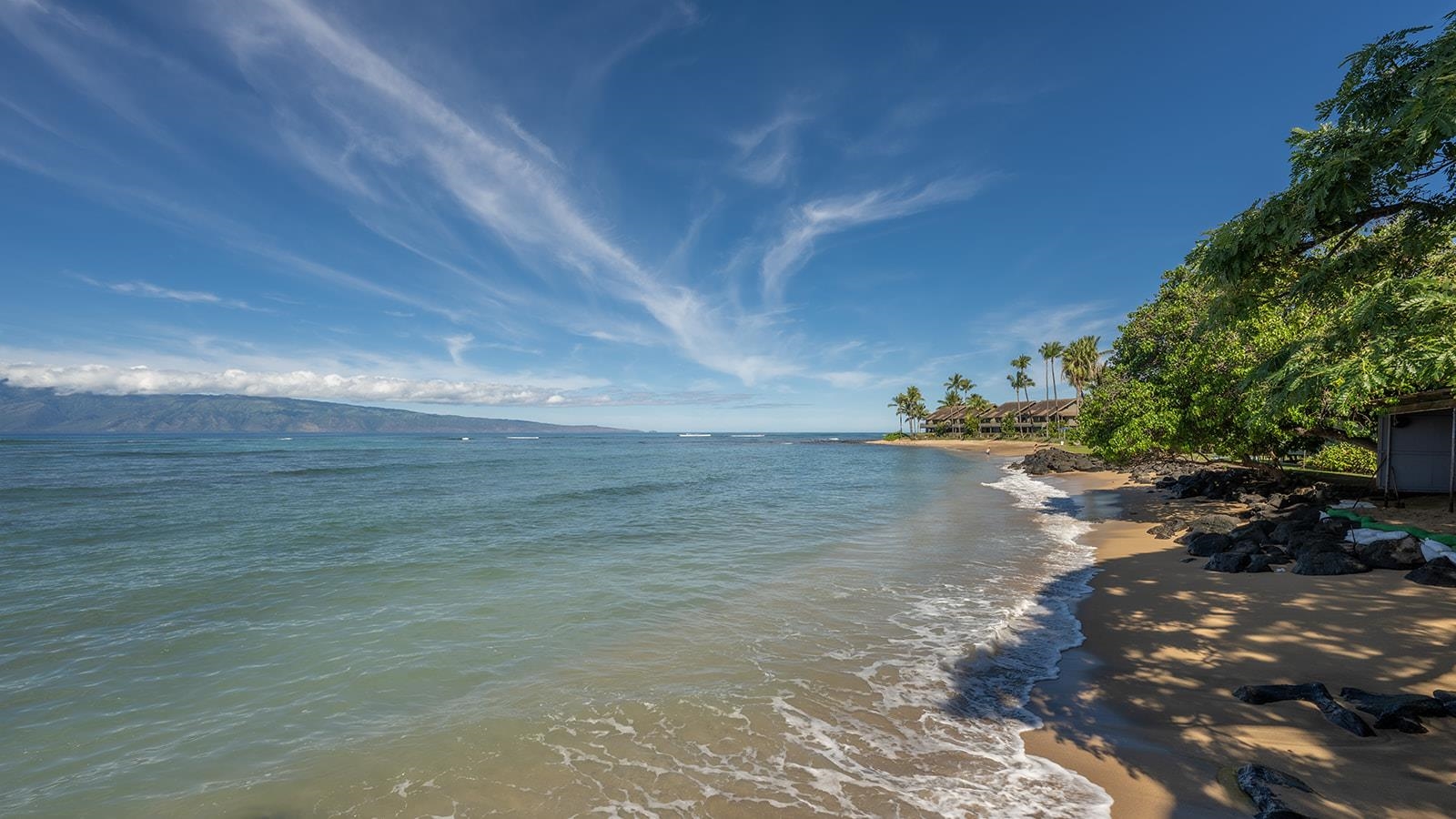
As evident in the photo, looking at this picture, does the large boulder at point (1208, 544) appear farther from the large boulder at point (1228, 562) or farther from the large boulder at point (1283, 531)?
the large boulder at point (1228, 562)

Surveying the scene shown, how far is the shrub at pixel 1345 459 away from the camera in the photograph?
83.1 ft

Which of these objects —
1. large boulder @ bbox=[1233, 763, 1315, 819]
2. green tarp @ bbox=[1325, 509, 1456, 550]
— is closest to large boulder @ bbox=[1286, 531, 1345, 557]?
green tarp @ bbox=[1325, 509, 1456, 550]

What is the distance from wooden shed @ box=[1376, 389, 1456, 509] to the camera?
15000 millimetres

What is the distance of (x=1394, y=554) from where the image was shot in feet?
34.7

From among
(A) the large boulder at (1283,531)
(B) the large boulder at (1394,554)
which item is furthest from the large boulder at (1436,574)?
(A) the large boulder at (1283,531)

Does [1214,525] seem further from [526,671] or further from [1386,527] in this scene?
[526,671]

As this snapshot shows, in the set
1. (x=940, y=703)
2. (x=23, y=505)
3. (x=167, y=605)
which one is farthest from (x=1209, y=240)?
(x=23, y=505)

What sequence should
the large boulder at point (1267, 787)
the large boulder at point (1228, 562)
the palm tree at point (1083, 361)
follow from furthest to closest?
the palm tree at point (1083, 361) < the large boulder at point (1228, 562) < the large boulder at point (1267, 787)

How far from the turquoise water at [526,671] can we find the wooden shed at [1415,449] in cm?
927

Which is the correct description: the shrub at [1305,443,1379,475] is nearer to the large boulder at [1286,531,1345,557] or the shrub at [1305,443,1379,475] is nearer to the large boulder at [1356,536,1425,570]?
the large boulder at [1286,531,1345,557]

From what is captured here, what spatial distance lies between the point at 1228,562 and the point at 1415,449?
10630 mm

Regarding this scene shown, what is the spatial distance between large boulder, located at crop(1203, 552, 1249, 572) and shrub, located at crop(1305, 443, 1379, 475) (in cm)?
2197

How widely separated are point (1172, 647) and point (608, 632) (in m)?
8.74

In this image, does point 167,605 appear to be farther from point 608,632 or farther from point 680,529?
point 680,529
